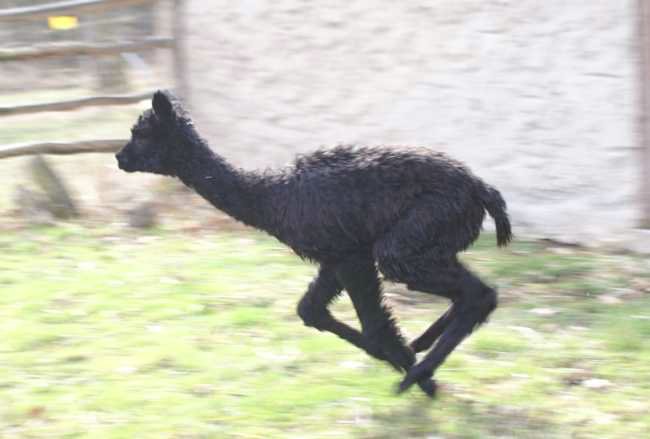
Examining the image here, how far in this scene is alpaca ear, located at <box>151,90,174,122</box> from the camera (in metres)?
5.11

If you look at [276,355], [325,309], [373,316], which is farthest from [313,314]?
[276,355]

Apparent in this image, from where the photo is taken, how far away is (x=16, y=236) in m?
8.37

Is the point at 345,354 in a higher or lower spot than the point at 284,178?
lower

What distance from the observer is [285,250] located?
25.5ft

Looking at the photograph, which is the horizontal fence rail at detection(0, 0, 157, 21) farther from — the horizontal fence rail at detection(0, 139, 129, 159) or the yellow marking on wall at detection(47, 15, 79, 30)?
the horizontal fence rail at detection(0, 139, 129, 159)

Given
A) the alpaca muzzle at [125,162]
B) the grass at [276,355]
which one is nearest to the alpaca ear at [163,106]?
the alpaca muzzle at [125,162]

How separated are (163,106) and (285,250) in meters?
2.79

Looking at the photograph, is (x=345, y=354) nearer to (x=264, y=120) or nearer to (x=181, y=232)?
(x=181, y=232)

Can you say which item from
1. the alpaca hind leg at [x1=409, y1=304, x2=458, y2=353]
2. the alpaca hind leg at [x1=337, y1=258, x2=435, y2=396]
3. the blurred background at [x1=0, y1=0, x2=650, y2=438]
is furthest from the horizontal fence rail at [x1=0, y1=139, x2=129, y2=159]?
the alpaca hind leg at [x1=409, y1=304, x2=458, y2=353]

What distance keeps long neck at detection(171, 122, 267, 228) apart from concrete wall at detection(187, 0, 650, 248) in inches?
128

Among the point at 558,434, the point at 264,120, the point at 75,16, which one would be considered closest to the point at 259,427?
the point at 558,434

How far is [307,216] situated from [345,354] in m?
1.00

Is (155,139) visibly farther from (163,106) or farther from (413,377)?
(413,377)

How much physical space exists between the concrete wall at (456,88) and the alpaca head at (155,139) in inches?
137
